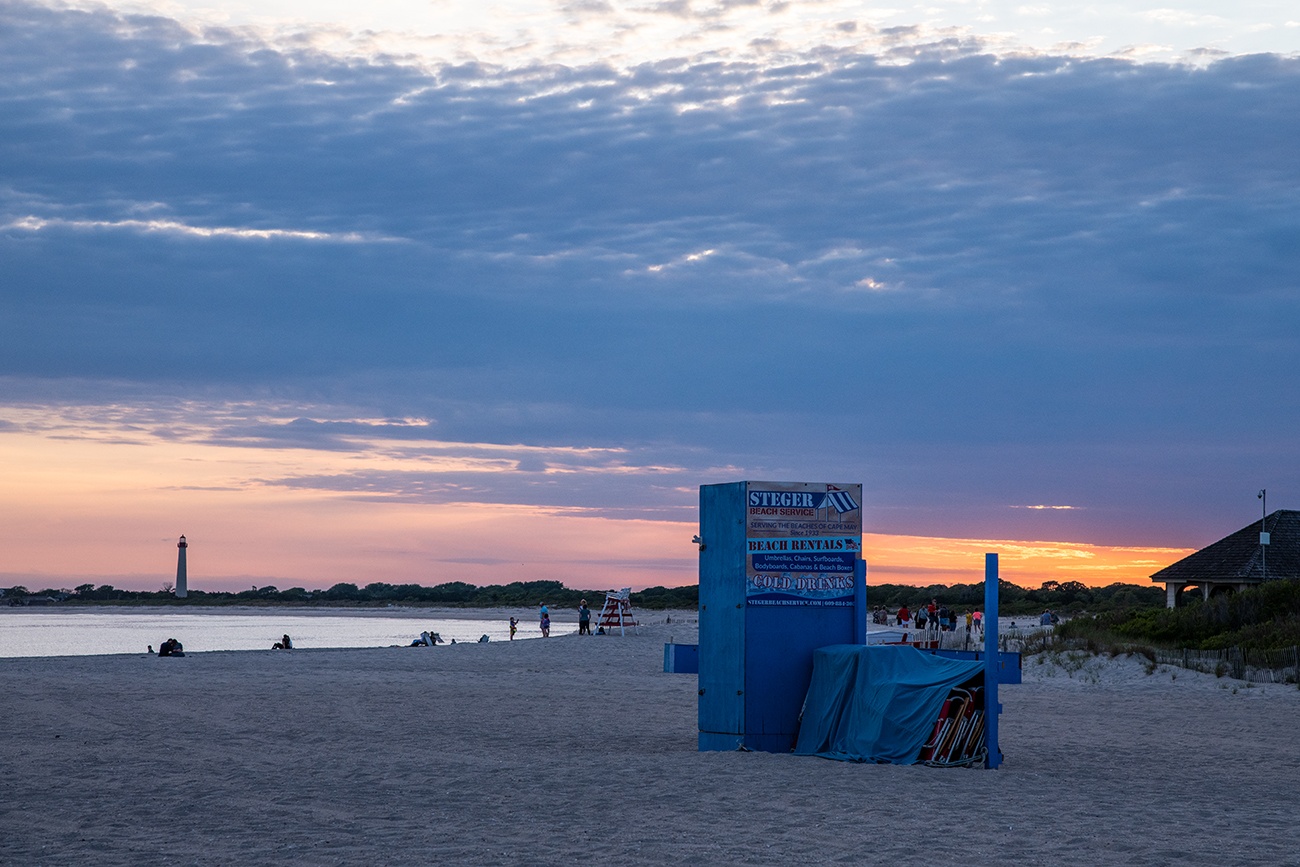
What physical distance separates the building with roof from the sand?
2101 cm

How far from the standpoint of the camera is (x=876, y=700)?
12.9m

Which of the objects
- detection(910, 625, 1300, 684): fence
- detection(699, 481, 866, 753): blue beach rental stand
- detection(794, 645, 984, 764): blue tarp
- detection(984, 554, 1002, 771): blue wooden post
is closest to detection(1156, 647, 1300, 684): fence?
detection(910, 625, 1300, 684): fence

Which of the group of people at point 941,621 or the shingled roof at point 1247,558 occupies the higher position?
the shingled roof at point 1247,558

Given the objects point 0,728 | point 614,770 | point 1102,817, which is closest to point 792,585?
point 614,770

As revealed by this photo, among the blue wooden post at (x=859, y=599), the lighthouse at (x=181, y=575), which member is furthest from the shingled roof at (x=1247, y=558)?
the lighthouse at (x=181, y=575)

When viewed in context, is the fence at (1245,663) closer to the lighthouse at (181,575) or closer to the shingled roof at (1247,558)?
the shingled roof at (1247,558)

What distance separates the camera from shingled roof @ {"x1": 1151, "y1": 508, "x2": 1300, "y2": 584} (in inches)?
1596

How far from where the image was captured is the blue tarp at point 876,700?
1273 centimetres

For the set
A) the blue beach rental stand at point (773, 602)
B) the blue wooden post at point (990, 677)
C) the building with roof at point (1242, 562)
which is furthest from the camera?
the building with roof at point (1242, 562)

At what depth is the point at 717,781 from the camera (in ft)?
37.0

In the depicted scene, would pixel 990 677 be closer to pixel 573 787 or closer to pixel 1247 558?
pixel 573 787

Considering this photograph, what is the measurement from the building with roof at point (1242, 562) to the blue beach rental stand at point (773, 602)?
29819 millimetres

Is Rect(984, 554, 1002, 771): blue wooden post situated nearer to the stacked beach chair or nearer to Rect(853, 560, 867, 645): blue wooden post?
the stacked beach chair

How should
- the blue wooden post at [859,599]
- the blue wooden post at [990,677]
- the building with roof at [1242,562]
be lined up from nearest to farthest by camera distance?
1. the blue wooden post at [990,677]
2. the blue wooden post at [859,599]
3. the building with roof at [1242,562]
